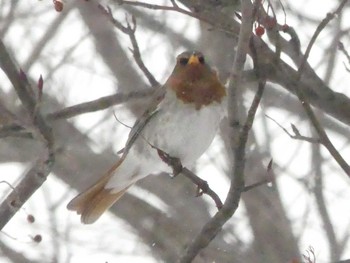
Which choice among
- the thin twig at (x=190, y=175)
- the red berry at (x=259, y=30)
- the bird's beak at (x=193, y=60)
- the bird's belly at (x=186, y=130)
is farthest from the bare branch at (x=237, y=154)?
the bird's beak at (x=193, y=60)

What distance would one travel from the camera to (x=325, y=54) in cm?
602

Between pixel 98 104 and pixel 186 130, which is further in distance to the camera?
pixel 98 104

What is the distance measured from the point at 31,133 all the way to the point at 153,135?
0.70 meters

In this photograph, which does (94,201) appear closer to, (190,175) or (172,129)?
(172,129)

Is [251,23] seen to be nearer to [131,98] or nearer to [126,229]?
[131,98]

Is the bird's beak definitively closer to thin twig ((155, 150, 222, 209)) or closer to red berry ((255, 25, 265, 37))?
thin twig ((155, 150, 222, 209))

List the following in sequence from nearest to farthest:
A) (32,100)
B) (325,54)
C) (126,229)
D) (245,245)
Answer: (32,100) < (245,245) < (126,229) < (325,54)

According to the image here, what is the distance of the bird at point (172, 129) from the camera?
12.1 ft

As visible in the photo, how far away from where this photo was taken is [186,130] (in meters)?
3.68

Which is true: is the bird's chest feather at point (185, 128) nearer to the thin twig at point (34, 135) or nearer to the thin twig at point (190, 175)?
the thin twig at point (190, 175)

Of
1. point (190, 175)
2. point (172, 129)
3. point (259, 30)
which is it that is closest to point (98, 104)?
point (172, 129)

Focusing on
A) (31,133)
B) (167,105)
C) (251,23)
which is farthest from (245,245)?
(251,23)

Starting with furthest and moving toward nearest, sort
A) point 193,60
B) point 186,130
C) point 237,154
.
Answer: point 193,60 → point 186,130 → point 237,154

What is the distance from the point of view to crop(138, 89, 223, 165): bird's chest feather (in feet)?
12.0
